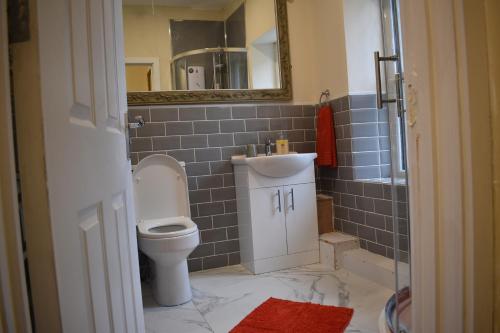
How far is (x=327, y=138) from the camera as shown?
9.59 ft

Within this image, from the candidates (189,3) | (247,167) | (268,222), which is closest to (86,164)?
(247,167)

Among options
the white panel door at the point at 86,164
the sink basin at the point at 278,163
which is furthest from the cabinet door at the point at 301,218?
the white panel door at the point at 86,164

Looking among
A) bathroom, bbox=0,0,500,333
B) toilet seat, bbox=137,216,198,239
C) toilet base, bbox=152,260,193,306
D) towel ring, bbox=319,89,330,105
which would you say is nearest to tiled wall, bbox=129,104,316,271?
bathroom, bbox=0,0,500,333

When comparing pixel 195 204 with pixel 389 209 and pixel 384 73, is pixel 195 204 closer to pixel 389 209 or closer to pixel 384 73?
pixel 389 209

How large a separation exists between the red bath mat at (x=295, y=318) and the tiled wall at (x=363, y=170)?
2.47ft

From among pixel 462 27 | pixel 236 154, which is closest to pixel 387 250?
pixel 236 154

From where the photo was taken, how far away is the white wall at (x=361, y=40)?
8.98 feet

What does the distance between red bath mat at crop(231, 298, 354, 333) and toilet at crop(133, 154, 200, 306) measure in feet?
1.79

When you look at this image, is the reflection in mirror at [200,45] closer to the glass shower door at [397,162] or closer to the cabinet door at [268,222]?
the cabinet door at [268,222]

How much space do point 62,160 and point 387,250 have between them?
2321 mm

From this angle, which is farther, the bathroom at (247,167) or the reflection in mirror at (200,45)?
the reflection in mirror at (200,45)

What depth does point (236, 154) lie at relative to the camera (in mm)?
Answer: 2916

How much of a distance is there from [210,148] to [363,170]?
1.22 m

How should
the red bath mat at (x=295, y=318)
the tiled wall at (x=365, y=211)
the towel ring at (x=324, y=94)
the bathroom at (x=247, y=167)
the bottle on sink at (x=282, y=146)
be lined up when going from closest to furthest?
the bathroom at (x=247, y=167), the red bath mat at (x=295, y=318), the tiled wall at (x=365, y=211), the bottle on sink at (x=282, y=146), the towel ring at (x=324, y=94)
